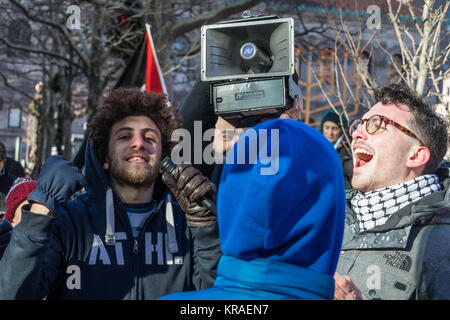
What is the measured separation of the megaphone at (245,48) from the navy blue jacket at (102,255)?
2.48 feet

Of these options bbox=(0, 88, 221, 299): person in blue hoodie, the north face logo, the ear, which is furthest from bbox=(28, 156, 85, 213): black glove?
the ear

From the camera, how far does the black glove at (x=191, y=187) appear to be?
2.29 metres

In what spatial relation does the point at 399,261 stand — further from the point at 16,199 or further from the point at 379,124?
the point at 16,199

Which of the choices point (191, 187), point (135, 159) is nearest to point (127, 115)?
point (135, 159)

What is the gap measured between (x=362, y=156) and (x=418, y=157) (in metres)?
0.27

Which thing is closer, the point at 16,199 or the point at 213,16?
the point at 16,199

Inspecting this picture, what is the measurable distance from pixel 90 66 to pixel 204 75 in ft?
29.7

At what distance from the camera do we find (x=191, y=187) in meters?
2.29

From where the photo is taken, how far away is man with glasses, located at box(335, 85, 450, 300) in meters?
2.57

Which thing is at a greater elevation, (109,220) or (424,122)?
(424,122)

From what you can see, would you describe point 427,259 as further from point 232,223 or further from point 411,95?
point 232,223

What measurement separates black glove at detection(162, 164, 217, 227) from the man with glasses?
2.50 ft

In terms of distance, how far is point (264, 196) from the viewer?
1.54 meters
